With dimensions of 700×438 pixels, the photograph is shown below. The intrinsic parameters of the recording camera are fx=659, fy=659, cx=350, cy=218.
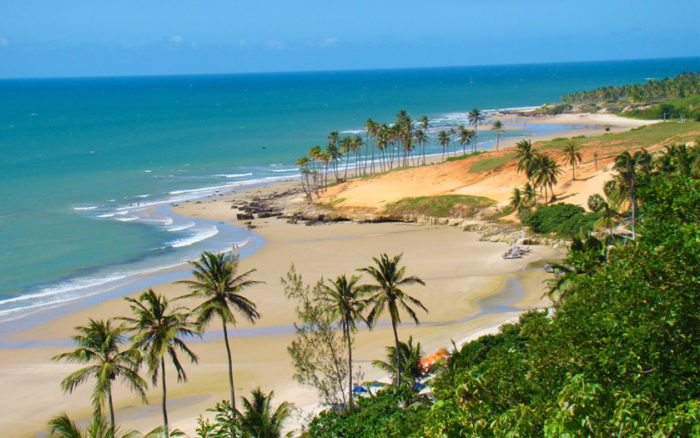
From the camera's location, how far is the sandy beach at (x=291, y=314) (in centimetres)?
3294

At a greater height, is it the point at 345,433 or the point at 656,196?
the point at 656,196

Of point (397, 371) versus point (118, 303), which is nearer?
point (397, 371)

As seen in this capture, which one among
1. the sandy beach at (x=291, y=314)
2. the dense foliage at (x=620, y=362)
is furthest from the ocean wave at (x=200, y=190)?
the dense foliage at (x=620, y=362)

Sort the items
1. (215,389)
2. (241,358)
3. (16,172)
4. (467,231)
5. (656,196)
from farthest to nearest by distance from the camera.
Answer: (16,172), (467,231), (241,358), (215,389), (656,196)

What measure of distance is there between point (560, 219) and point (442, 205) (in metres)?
14.6

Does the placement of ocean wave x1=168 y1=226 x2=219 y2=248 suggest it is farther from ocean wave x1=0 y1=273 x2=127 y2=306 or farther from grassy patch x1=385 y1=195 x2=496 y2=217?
grassy patch x1=385 y1=195 x2=496 y2=217

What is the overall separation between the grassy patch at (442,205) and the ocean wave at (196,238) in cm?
1887

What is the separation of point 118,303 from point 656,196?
39.8 m

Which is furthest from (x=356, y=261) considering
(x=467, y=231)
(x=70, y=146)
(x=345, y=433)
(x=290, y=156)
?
(x=70, y=146)

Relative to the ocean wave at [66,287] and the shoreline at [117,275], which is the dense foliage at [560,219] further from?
the ocean wave at [66,287]

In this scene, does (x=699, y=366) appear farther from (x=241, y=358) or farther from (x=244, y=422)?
(x=241, y=358)

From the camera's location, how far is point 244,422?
22.0 meters

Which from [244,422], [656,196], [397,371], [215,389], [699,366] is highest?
[656,196]

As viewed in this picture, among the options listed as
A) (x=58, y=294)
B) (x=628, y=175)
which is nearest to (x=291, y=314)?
(x=58, y=294)
